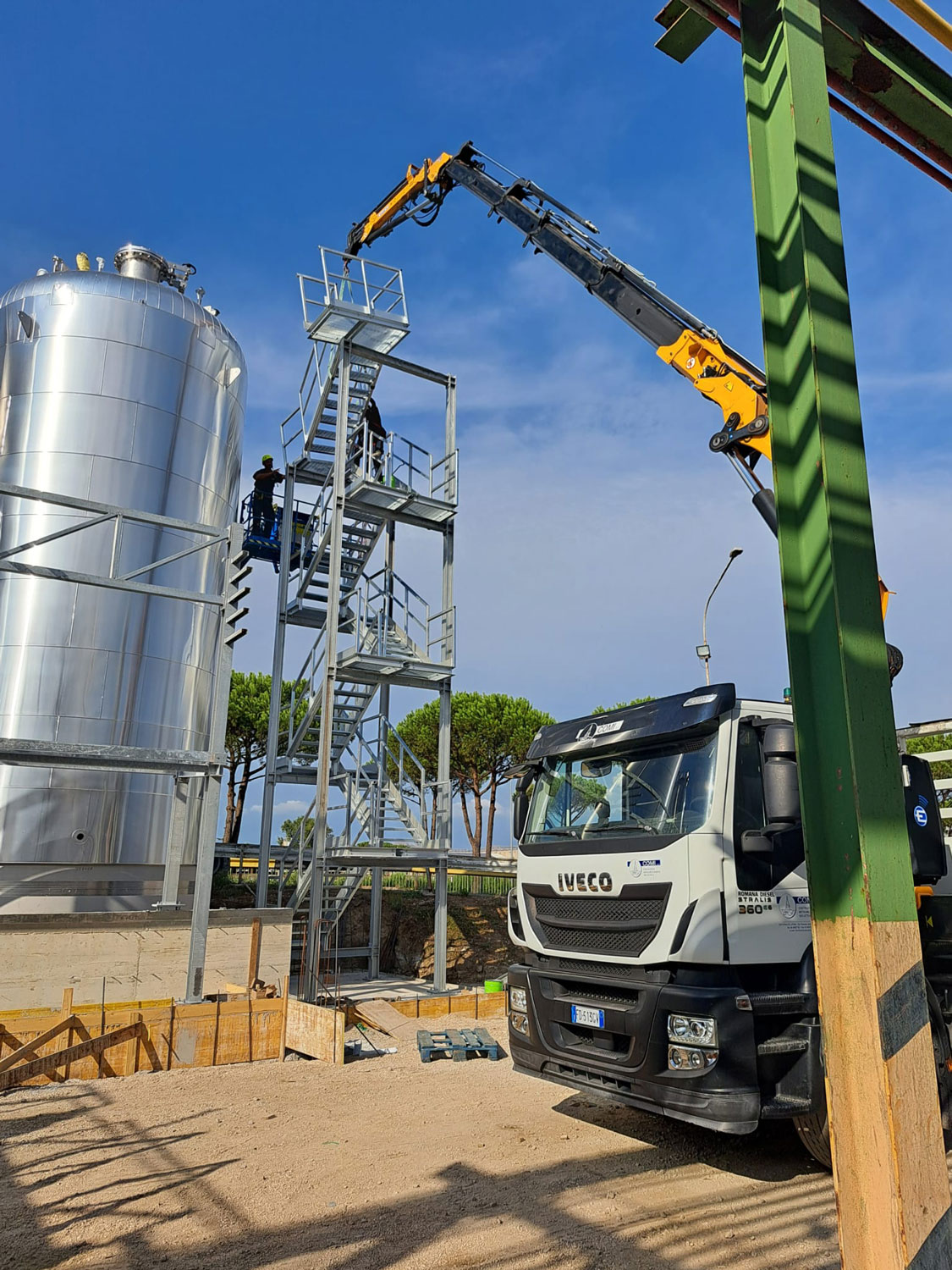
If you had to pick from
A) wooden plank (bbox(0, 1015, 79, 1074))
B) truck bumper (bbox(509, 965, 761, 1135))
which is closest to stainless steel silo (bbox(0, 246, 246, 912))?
wooden plank (bbox(0, 1015, 79, 1074))

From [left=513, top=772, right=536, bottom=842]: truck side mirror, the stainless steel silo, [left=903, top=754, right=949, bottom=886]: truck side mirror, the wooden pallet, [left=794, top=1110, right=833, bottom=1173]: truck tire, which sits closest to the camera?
[left=794, top=1110, right=833, bottom=1173]: truck tire

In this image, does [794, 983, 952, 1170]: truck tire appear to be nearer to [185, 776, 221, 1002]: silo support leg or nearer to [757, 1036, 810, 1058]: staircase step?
[757, 1036, 810, 1058]: staircase step

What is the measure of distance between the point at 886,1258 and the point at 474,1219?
9.77 feet

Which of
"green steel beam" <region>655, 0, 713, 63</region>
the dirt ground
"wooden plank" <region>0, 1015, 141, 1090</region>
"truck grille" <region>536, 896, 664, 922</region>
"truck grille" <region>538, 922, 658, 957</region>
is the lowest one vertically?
the dirt ground

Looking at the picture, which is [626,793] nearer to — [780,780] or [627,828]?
[627,828]

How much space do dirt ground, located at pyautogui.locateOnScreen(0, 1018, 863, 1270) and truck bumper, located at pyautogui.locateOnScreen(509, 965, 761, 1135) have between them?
579mm

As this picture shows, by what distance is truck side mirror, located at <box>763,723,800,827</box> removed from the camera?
17.9ft

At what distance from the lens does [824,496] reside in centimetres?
362

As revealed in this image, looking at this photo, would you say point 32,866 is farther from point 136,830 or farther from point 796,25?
point 796,25

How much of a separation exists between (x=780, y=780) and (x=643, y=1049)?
2010 millimetres

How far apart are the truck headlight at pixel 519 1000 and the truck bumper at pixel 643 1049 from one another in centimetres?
11

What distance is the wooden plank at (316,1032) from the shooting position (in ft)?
32.3

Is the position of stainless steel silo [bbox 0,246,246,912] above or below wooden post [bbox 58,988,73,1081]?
above

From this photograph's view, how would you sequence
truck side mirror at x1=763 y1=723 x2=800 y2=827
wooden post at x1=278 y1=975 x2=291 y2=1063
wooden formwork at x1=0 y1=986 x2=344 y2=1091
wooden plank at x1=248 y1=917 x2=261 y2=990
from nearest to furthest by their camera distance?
truck side mirror at x1=763 y1=723 x2=800 y2=827 < wooden formwork at x1=0 y1=986 x2=344 y2=1091 < wooden post at x1=278 y1=975 x2=291 y2=1063 < wooden plank at x1=248 y1=917 x2=261 y2=990
